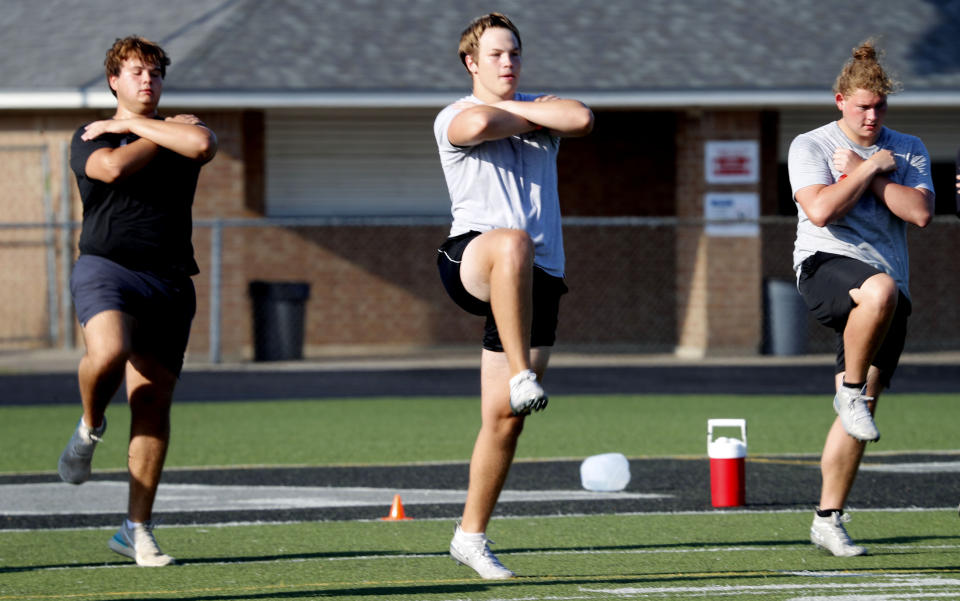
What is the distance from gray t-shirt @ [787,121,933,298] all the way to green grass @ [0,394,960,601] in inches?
50.8

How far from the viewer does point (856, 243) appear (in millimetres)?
6656

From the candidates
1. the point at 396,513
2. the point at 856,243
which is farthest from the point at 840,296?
the point at 396,513

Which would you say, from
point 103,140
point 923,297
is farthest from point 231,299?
point 103,140

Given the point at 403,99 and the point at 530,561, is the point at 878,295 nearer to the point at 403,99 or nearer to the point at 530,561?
the point at 530,561

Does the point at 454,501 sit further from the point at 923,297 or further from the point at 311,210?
the point at 923,297

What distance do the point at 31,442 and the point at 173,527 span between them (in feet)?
14.9

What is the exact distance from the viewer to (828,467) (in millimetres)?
6832

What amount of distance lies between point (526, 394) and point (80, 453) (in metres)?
2.01

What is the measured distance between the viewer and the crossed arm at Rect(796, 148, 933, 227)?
21.2ft

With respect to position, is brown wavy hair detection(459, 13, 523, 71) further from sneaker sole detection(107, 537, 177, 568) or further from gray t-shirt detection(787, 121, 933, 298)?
sneaker sole detection(107, 537, 177, 568)

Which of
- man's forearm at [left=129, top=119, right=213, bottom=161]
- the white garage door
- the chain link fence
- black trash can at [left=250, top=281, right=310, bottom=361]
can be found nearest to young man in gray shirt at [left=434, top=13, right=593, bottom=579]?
man's forearm at [left=129, top=119, right=213, bottom=161]

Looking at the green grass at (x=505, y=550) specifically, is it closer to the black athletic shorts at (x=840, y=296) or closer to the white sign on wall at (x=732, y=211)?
the black athletic shorts at (x=840, y=296)

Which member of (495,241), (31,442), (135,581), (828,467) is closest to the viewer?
(495,241)

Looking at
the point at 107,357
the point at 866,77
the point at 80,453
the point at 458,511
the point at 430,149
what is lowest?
the point at 458,511
